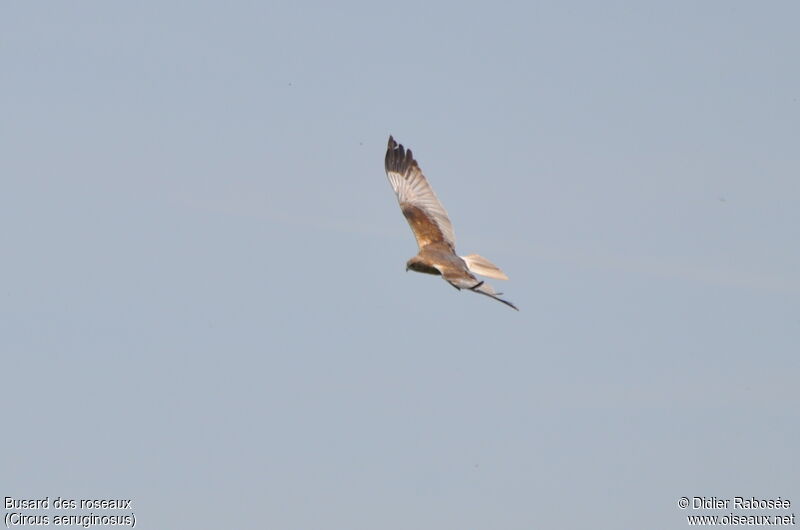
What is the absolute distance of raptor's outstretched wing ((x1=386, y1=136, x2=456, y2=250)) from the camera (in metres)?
35.0

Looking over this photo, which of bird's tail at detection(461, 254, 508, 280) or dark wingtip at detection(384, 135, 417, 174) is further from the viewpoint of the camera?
dark wingtip at detection(384, 135, 417, 174)

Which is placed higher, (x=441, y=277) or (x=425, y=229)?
(x=425, y=229)

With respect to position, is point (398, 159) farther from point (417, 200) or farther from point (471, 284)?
point (471, 284)

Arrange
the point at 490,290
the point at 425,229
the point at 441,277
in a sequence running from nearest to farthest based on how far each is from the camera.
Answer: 1. the point at 490,290
2. the point at 441,277
3. the point at 425,229

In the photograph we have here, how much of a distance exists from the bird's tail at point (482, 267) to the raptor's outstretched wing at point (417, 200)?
68.9 inches

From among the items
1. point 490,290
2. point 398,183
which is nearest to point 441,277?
point 490,290

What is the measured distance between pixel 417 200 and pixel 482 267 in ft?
15.0

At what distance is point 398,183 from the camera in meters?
36.8

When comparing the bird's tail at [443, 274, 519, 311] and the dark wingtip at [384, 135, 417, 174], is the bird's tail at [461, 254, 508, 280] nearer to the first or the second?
the bird's tail at [443, 274, 519, 311]

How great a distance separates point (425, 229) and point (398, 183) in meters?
2.04

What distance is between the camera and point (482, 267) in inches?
1266

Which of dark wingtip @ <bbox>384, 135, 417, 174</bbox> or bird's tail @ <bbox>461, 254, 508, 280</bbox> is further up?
dark wingtip @ <bbox>384, 135, 417, 174</bbox>

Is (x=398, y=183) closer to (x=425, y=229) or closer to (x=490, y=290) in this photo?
(x=425, y=229)

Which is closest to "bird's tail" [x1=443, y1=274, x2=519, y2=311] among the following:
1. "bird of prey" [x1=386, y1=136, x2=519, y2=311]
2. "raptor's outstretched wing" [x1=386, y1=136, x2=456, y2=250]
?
"bird of prey" [x1=386, y1=136, x2=519, y2=311]
